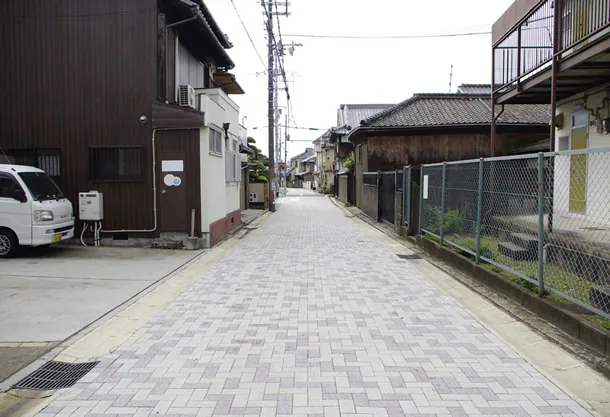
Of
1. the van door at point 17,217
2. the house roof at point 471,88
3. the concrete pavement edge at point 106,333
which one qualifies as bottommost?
the concrete pavement edge at point 106,333

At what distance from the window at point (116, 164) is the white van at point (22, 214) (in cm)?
176

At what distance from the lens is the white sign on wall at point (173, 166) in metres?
11.1

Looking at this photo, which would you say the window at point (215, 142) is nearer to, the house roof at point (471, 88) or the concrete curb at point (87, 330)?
the concrete curb at point (87, 330)

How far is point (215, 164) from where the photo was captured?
12242mm

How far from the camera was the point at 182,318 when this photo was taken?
19.1ft

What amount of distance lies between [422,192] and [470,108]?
12.0 metres

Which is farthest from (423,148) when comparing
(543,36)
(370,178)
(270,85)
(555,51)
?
(555,51)

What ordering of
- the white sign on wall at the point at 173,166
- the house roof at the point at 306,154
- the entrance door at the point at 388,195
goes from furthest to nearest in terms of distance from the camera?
1. the house roof at the point at 306,154
2. the entrance door at the point at 388,195
3. the white sign on wall at the point at 173,166

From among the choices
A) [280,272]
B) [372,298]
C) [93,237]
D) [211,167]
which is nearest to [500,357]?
[372,298]

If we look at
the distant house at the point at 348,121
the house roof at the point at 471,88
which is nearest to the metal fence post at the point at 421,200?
the house roof at the point at 471,88

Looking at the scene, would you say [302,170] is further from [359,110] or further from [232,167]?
[232,167]

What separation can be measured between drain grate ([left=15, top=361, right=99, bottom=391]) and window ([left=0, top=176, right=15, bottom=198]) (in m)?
6.47

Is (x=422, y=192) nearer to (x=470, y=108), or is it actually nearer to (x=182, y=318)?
(x=182, y=318)

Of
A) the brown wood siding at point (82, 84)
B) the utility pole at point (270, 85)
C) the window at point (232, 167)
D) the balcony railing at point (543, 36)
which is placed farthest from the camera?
the utility pole at point (270, 85)
